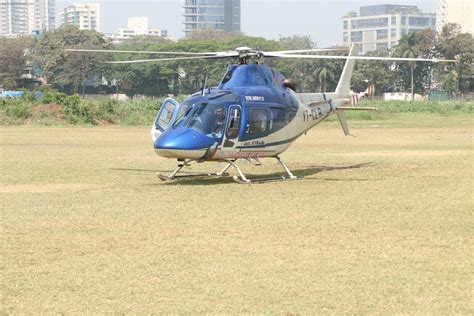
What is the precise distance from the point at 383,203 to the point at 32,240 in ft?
21.2

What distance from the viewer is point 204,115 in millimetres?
17984

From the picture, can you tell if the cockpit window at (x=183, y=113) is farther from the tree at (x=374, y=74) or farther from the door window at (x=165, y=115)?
the tree at (x=374, y=74)

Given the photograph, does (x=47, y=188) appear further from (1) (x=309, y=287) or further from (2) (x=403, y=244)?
(1) (x=309, y=287)

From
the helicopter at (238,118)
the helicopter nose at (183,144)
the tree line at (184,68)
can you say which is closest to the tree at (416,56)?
the tree line at (184,68)

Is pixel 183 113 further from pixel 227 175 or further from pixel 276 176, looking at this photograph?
pixel 276 176

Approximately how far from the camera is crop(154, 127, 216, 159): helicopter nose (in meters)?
17.3

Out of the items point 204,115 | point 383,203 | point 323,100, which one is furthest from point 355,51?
point 383,203

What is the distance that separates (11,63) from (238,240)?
113340 mm

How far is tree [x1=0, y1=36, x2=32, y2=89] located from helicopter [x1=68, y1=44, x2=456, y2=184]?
102 metres

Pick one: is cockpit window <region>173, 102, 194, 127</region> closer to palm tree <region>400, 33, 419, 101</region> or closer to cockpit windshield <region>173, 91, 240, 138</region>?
cockpit windshield <region>173, 91, 240, 138</region>

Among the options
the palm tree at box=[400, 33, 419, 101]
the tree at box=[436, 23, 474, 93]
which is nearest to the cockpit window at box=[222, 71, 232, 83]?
the tree at box=[436, 23, 474, 93]

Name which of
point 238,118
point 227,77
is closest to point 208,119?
point 238,118

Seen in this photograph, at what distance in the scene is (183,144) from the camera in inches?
684

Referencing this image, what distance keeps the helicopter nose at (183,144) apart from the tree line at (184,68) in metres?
81.1
